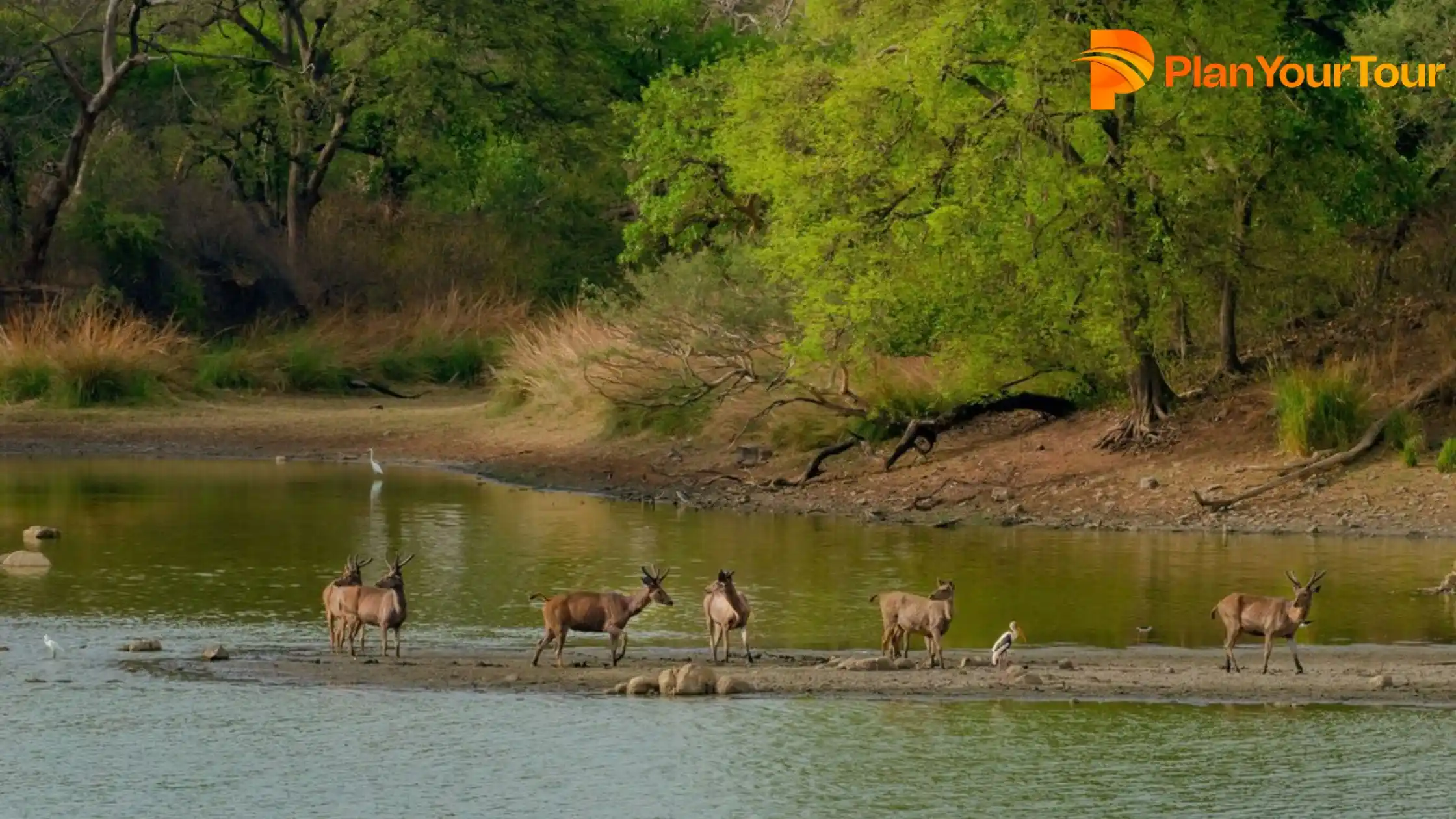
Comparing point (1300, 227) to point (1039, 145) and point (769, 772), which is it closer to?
point (1039, 145)

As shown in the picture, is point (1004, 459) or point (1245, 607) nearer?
point (1245, 607)

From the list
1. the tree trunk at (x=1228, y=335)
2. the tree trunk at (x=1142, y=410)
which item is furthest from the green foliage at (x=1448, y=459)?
the tree trunk at (x=1228, y=335)

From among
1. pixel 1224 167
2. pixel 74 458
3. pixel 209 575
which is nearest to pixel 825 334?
pixel 1224 167

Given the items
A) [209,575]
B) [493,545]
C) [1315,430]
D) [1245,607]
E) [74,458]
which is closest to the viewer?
[1245,607]

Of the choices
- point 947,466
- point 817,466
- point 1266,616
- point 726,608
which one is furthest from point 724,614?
point 817,466

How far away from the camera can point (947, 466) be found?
2805 cm

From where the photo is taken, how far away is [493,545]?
2375cm

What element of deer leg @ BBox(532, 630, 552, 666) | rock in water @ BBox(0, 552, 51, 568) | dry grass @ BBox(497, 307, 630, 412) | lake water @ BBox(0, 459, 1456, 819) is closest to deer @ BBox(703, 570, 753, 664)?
lake water @ BBox(0, 459, 1456, 819)

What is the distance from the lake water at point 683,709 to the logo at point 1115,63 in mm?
5229

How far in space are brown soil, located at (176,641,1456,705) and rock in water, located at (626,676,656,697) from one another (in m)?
0.20

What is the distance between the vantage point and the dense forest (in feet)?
87.6

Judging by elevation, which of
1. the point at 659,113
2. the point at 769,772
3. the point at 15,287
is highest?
the point at 659,113

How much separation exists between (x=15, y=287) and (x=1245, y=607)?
3076 centimetres

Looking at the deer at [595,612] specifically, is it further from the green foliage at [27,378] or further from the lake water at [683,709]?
the green foliage at [27,378]
